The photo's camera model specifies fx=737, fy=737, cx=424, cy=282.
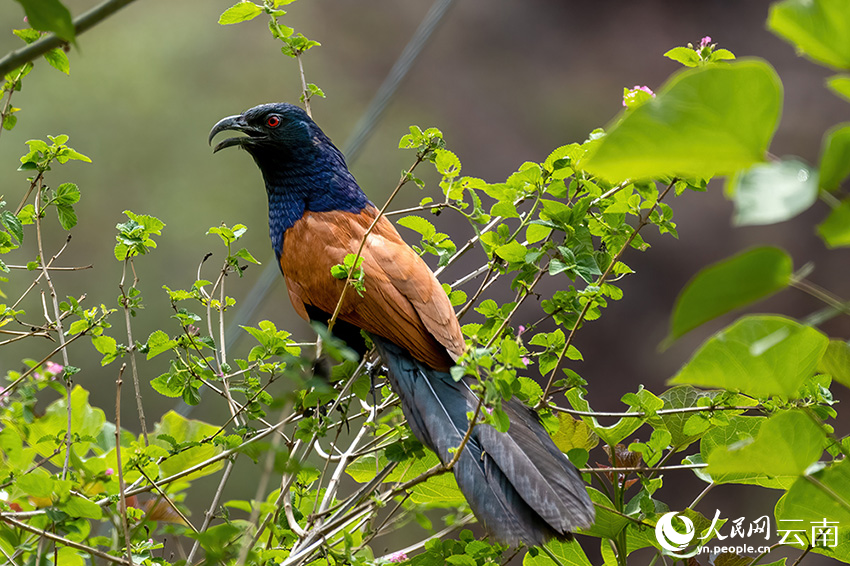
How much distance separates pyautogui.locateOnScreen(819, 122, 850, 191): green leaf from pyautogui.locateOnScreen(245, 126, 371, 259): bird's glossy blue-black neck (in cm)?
106

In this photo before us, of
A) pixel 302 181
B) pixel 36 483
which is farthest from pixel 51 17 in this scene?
pixel 302 181

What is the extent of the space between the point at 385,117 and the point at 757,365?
3237 millimetres

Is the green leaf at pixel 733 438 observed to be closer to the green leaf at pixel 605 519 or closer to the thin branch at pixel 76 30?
the green leaf at pixel 605 519

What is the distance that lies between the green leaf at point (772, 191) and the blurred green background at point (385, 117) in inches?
107

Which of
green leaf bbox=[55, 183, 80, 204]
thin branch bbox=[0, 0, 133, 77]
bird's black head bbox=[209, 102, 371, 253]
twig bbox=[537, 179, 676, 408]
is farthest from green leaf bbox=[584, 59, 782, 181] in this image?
bird's black head bbox=[209, 102, 371, 253]

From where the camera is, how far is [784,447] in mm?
374

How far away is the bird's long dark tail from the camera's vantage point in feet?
2.20

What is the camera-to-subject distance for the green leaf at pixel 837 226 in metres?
0.22

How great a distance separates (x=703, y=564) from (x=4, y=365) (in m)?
2.39

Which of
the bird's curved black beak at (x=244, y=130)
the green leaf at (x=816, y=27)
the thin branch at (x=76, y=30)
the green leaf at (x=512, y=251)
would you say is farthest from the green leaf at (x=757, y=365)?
the bird's curved black beak at (x=244, y=130)

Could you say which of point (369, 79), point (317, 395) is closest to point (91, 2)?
point (369, 79)

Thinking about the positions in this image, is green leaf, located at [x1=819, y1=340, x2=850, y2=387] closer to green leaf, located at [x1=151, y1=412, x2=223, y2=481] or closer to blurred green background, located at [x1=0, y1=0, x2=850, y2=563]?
green leaf, located at [x1=151, y1=412, x2=223, y2=481]

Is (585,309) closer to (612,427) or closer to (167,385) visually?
(612,427)

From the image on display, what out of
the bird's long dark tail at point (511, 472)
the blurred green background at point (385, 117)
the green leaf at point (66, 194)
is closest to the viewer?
the bird's long dark tail at point (511, 472)
